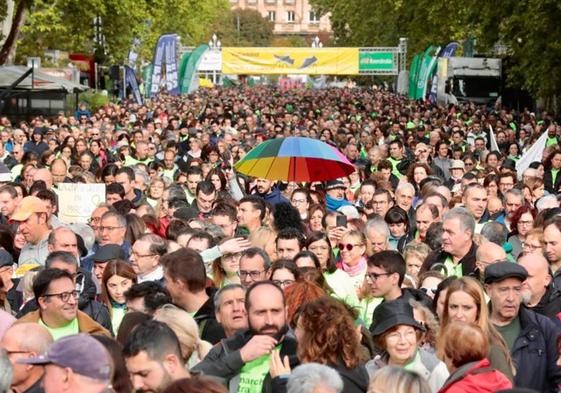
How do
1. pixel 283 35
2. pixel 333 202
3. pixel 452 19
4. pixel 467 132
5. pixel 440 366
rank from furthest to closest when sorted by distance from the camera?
pixel 283 35 → pixel 452 19 → pixel 467 132 → pixel 333 202 → pixel 440 366

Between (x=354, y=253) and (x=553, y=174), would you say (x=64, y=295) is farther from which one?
(x=553, y=174)

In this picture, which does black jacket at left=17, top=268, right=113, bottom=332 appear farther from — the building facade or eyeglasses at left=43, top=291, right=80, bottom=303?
the building facade

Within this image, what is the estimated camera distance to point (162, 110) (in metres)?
41.3

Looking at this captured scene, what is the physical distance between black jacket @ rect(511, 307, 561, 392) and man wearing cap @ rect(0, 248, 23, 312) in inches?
134

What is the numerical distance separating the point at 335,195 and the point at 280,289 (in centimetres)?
863

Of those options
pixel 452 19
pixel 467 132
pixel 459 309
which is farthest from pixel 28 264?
pixel 452 19

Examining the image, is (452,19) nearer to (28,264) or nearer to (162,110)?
(162,110)

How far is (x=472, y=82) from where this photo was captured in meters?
48.6

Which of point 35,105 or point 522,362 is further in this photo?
→ point 35,105

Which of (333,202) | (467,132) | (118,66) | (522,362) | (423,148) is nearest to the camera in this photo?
(522,362)

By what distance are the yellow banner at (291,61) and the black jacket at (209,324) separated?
6076cm

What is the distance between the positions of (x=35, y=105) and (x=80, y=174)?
25786 millimetres

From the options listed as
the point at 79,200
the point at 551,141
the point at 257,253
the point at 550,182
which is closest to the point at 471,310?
the point at 257,253

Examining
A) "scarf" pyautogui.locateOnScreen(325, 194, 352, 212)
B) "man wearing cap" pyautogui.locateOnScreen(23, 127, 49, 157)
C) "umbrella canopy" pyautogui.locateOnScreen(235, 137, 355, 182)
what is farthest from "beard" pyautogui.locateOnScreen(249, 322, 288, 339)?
"man wearing cap" pyautogui.locateOnScreen(23, 127, 49, 157)
